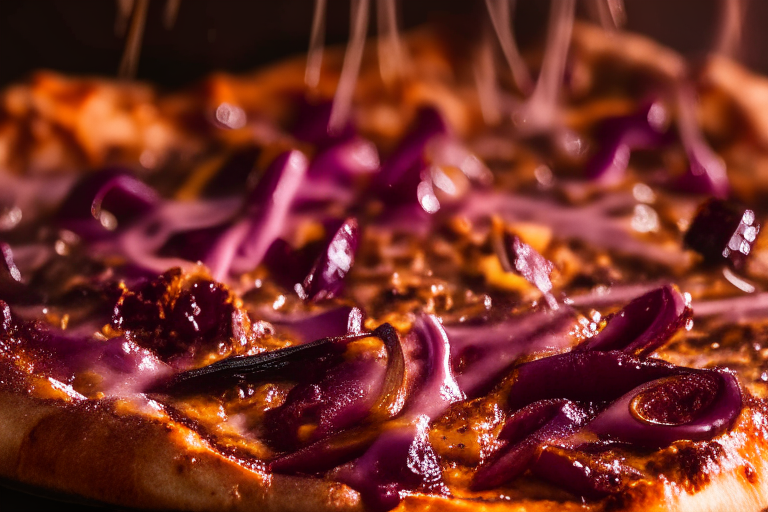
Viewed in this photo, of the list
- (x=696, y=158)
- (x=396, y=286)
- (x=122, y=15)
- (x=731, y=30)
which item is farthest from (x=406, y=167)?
(x=731, y=30)

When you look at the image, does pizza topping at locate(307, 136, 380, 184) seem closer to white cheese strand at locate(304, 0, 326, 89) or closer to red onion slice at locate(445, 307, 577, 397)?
white cheese strand at locate(304, 0, 326, 89)

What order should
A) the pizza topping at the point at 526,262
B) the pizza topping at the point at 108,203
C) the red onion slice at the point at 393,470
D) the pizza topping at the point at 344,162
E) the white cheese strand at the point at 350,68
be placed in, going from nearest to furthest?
the red onion slice at the point at 393,470 < the pizza topping at the point at 526,262 < the pizza topping at the point at 108,203 < the pizza topping at the point at 344,162 < the white cheese strand at the point at 350,68

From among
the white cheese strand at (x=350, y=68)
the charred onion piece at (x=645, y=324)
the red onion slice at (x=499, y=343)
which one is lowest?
the red onion slice at (x=499, y=343)

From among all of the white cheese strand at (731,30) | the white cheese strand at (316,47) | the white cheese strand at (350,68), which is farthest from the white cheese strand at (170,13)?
the white cheese strand at (731,30)

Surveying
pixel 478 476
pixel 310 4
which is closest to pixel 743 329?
pixel 478 476

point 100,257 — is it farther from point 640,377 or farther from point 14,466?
point 640,377

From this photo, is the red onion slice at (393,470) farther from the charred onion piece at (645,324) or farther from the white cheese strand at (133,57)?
the white cheese strand at (133,57)

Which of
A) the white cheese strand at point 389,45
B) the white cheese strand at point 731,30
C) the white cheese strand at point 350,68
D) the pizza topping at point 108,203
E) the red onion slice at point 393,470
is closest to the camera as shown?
the red onion slice at point 393,470
